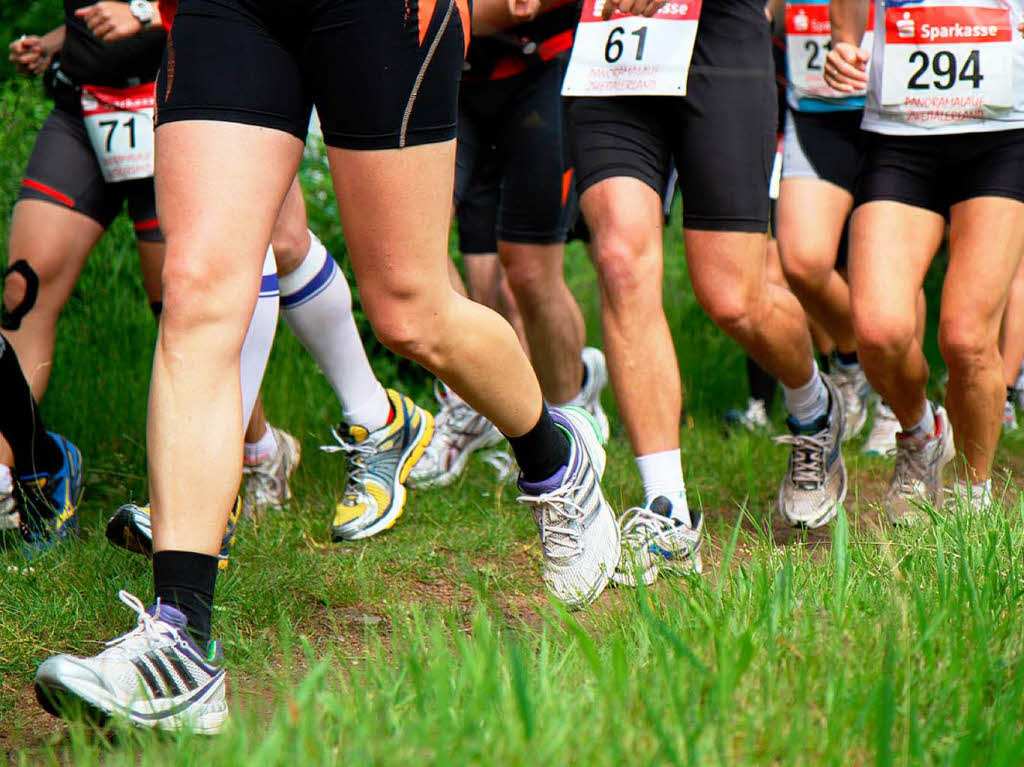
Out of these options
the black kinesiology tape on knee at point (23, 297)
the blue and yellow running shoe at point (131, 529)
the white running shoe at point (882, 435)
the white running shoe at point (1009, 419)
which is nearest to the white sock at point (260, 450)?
the black kinesiology tape on knee at point (23, 297)

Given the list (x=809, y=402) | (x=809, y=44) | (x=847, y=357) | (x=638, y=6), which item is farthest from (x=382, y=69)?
(x=847, y=357)

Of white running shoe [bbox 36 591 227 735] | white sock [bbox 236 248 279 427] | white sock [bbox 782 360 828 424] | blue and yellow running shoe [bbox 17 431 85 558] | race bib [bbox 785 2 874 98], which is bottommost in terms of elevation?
white sock [bbox 782 360 828 424]

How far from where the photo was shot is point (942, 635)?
6.70ft

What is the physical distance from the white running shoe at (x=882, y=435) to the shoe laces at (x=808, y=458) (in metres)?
1.06

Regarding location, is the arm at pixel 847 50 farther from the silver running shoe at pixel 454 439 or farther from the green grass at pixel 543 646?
the silver running shoe at pixel 454 439

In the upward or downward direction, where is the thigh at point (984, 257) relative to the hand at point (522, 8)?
downward

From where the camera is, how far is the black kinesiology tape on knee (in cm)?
374

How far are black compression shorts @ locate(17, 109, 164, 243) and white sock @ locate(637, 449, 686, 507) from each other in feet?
5.46

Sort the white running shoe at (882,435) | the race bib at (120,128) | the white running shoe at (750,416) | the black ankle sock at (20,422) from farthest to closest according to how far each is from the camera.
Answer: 1. the white running shoe at (750,416)
2. the white running shoe at (882,435)
3. the race bib at (120,128)
4. the black ankle sock at (20,422)

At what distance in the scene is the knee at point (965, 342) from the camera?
142 inches

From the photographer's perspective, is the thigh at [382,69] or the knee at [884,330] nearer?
the thigh at [382,69]

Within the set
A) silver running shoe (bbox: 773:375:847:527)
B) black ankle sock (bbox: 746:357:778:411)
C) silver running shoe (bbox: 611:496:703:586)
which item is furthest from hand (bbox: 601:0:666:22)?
black ankle sock (bbox: 746:357:778:411)

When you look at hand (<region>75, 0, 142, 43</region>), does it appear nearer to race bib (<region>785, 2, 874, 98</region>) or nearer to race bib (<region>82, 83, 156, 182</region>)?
race bib (<region>82, 83, 156, 182</region>)

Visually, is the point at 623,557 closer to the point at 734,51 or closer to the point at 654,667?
the point at 654,667
